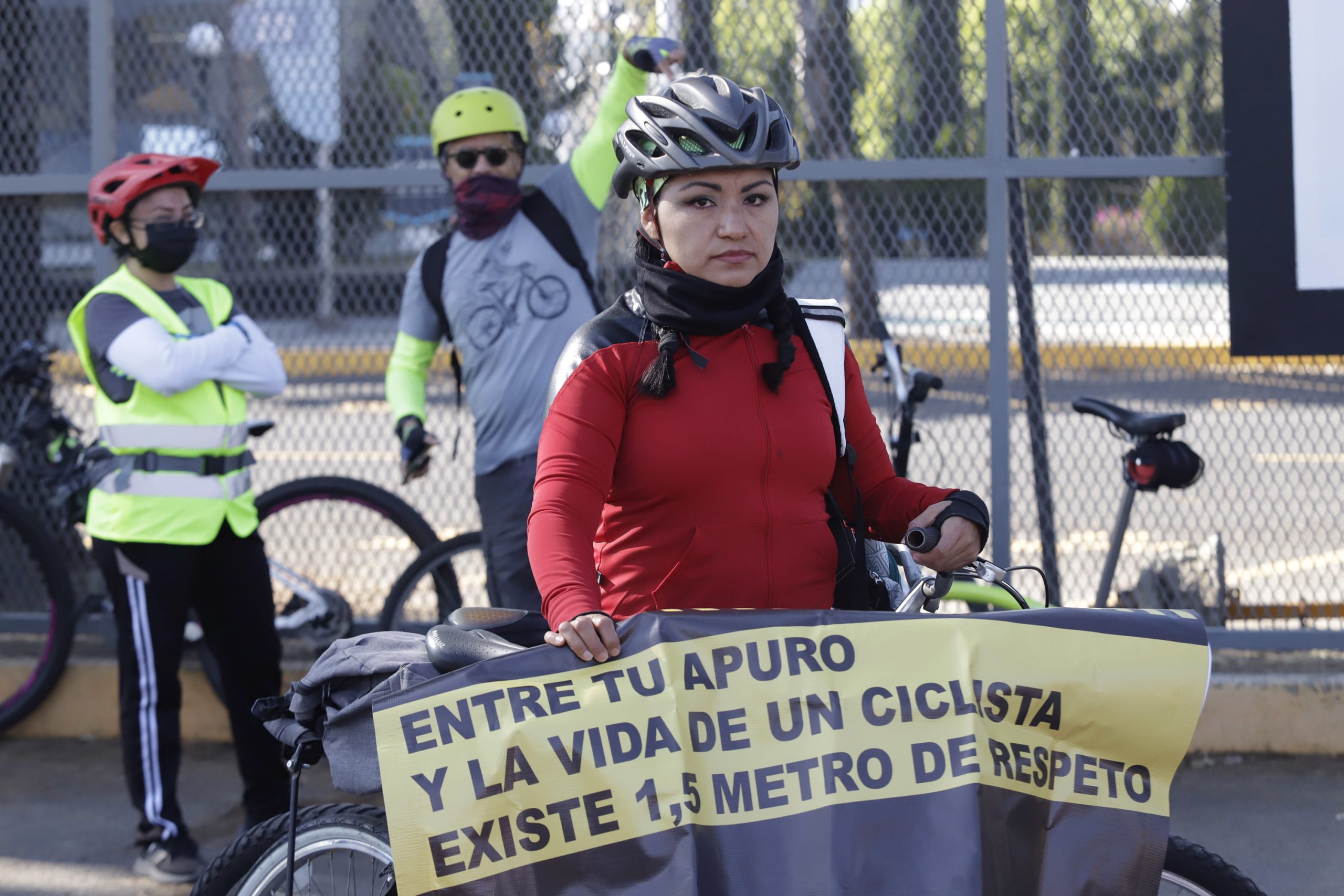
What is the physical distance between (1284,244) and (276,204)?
3.82 meters

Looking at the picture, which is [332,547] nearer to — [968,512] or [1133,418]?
[1133,418]

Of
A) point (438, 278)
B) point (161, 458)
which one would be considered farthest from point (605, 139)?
point (161, 458)

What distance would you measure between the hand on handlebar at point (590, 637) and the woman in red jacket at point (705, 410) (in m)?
0.15

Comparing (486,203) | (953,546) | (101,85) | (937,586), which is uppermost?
(101,85)

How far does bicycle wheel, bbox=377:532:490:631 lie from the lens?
17.9ft

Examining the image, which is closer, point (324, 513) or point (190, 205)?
point (190, 205)

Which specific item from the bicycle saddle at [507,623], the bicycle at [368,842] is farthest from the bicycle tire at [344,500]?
the bicycle saddle at [507,623]

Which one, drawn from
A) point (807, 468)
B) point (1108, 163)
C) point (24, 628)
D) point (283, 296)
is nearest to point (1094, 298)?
point (1108, 163)

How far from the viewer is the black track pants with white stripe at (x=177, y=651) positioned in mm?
4289

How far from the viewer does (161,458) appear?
4.28m

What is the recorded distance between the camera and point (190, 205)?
4422mm

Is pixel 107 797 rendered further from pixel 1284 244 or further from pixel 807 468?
pixel 1284 244

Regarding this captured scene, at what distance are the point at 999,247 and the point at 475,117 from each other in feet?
6.30

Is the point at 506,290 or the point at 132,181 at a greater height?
the point at 132,181
